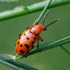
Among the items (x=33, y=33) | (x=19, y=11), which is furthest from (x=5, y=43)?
(x=19, y=11)

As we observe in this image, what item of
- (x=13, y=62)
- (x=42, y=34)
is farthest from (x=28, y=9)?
(x=42, y=34)

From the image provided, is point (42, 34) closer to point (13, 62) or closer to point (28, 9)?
point (28, 9)

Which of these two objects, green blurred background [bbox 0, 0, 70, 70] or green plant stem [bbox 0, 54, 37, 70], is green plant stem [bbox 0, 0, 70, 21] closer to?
green plant stem [bbox 0, 54, 37, 70]

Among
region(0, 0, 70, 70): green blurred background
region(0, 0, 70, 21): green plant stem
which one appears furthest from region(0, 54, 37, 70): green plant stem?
region(0, 0, 70, 70): green blurred background

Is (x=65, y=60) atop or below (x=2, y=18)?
atop

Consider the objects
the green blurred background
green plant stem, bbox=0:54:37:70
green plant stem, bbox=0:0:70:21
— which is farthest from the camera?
the green blurred background

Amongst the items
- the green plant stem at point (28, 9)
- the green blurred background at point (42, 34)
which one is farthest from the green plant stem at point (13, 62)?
the green blurred background at point (42, 34)

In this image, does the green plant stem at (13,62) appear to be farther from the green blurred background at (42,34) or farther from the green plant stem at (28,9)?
the green blurred background at (42,34)

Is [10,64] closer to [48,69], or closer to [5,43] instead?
[48,69]

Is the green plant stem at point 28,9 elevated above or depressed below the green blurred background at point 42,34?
below

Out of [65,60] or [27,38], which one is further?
[65,60]

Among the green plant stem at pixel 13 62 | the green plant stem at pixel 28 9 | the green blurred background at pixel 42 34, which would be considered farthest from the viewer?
the green blurred background at pixel 42 34
